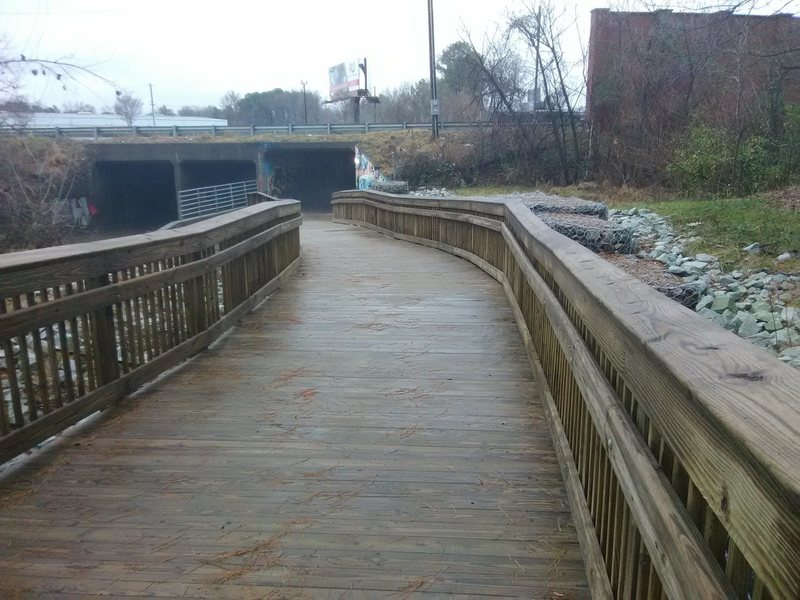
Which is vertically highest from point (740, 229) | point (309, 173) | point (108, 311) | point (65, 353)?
point (309, 173)

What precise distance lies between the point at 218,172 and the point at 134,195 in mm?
5395

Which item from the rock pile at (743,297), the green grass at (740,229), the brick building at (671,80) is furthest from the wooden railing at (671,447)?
the brick building at (671,80)

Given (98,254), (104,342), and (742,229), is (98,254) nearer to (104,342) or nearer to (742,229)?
(104,342)

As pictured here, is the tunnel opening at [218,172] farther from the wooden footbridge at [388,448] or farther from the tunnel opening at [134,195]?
the wooden footbridge at [388,448]

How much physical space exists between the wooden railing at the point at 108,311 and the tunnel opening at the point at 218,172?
122 feet

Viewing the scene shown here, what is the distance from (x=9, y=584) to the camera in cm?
245

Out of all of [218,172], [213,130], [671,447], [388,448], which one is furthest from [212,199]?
[671,447]

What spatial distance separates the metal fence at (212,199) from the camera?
3391cm

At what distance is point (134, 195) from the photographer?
43.0 meters

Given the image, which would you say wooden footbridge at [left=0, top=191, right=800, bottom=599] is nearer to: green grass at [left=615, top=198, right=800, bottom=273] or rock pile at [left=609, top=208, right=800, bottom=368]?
rock pile at [left=609, top=208, right=800, bottom=368]

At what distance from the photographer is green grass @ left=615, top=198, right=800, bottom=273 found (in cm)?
885

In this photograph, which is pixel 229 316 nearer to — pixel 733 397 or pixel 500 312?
pixel 500 312

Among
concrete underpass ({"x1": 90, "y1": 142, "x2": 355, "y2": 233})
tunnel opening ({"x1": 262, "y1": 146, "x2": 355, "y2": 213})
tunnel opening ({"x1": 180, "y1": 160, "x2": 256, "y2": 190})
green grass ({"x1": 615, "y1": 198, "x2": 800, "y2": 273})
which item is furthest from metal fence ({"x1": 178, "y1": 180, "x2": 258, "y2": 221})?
green grass ({"x1": 615, "y1": 198, "x2": 800, "y2": 273})

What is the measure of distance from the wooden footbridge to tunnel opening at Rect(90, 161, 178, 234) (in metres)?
37.1
